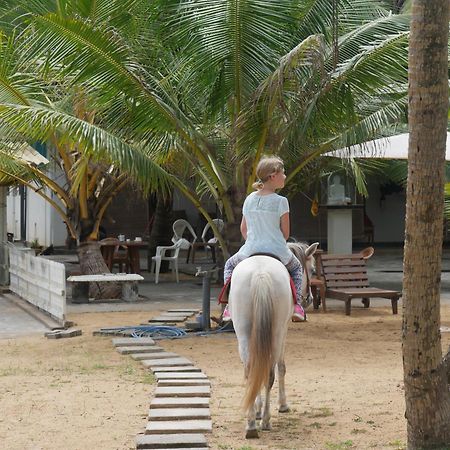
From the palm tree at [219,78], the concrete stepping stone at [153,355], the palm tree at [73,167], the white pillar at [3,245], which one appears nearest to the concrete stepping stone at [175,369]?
the concrete stepping stone at [153,355]

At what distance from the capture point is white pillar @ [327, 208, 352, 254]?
20.1m

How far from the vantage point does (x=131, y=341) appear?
11.4 metres

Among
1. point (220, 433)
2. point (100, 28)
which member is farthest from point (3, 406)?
point (100, 28)

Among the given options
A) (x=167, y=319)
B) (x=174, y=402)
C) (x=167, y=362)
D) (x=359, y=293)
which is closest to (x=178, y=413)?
(x=174, y=402)

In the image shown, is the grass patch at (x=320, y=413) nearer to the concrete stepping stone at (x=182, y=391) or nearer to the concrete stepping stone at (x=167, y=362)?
the concrete stepping stone at (x=182, y=391)

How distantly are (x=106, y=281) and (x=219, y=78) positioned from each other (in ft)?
16.8

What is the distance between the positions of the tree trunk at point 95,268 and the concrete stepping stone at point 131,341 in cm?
487

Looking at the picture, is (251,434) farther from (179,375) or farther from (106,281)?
(106,281)

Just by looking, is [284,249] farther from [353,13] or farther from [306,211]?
[306,211]

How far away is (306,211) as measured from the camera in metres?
30.4

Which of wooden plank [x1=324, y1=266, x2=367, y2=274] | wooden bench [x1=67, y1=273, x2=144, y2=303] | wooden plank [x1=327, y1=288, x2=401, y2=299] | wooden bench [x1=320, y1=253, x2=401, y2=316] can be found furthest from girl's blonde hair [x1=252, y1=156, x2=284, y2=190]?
wooden bench [x1=67, y1=273, x2=144, y2=303]

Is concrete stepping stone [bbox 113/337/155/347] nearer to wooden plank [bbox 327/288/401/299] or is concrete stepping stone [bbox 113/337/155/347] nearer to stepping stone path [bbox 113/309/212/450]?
stepping stone path [bbox 113/309/212/450]

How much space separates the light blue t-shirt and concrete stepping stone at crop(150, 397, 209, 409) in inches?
47.9

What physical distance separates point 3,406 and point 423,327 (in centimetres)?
381
